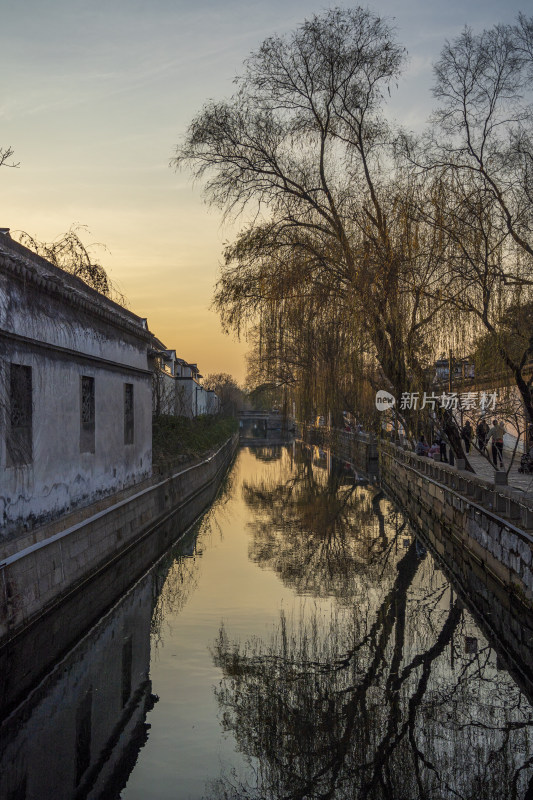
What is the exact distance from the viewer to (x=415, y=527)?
1820 centimetres

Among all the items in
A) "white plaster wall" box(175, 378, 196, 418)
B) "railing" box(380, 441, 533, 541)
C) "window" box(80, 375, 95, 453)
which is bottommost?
"railing" box(380, 441, 533, 541)

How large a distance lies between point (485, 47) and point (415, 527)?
1066cm

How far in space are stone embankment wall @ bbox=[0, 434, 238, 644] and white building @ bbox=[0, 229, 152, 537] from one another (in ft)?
1.54

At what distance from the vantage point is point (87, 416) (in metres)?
13.1

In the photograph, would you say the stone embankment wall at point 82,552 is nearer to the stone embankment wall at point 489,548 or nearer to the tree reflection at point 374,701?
the tree reflection at point 374,701

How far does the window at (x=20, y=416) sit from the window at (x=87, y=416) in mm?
2625

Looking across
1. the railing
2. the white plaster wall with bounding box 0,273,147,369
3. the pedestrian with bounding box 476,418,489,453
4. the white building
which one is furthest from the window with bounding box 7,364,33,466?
the pedestrian with bounding box 476,418,489,453

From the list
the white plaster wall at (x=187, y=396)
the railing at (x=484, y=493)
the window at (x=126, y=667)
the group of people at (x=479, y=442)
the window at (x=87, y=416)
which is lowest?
the window at (x=126, y=667)

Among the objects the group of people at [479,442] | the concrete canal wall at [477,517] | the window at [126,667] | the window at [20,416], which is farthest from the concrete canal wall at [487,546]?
the window at [20,416]

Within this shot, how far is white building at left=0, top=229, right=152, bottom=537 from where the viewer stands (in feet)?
30.1

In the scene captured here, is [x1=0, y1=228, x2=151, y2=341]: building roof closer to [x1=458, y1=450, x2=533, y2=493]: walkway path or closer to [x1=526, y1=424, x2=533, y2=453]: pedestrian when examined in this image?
[x1=526, y1=424, x2=533, y2=453]: pedestrian

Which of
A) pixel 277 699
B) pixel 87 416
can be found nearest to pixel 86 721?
pixel 277 699

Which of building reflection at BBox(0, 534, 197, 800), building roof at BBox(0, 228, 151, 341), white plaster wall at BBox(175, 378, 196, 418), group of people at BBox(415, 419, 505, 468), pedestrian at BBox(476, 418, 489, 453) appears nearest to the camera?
building reflection at BBox(0, 534, 197, 800)

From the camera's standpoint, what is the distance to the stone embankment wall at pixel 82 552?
26.5 ft
